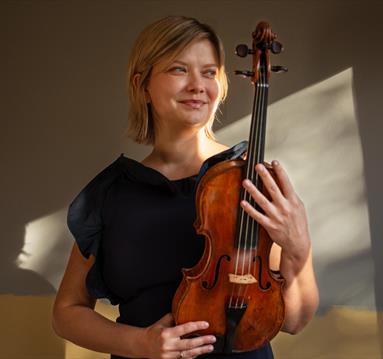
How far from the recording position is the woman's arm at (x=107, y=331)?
113 centimetres

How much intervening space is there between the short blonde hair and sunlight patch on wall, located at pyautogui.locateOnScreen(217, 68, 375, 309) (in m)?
1.53

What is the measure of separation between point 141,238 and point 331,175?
68.6 inches

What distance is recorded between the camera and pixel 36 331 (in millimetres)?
3115

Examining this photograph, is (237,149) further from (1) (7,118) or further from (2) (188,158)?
(1) (7,118)

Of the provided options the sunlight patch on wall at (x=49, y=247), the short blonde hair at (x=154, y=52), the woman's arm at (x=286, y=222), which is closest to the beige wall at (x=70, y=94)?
the sunlight patch on wall at (x=49, y=247)

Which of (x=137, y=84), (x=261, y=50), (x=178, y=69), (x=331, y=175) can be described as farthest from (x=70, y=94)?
(x=261, y=50)

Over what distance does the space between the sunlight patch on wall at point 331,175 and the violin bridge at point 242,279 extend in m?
1.81

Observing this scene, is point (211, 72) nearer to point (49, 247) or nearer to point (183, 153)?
point (183, 153)

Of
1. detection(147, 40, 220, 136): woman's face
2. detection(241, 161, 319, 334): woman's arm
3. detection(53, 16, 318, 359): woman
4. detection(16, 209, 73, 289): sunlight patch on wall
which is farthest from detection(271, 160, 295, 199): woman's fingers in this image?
detection(16, 209, 73, 289): sunlight patch on wall

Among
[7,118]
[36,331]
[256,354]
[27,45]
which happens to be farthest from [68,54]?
[256,354]

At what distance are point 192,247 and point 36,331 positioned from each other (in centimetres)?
204

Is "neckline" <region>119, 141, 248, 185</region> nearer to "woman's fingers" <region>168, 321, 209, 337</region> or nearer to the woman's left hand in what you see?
the woman's left hand

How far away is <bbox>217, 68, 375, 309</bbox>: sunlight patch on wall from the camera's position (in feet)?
9.45

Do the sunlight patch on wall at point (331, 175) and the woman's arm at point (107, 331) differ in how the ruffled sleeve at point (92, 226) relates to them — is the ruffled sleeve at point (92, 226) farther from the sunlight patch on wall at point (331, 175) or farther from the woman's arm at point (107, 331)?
the sunlight patch on wall at point (331, 175)
